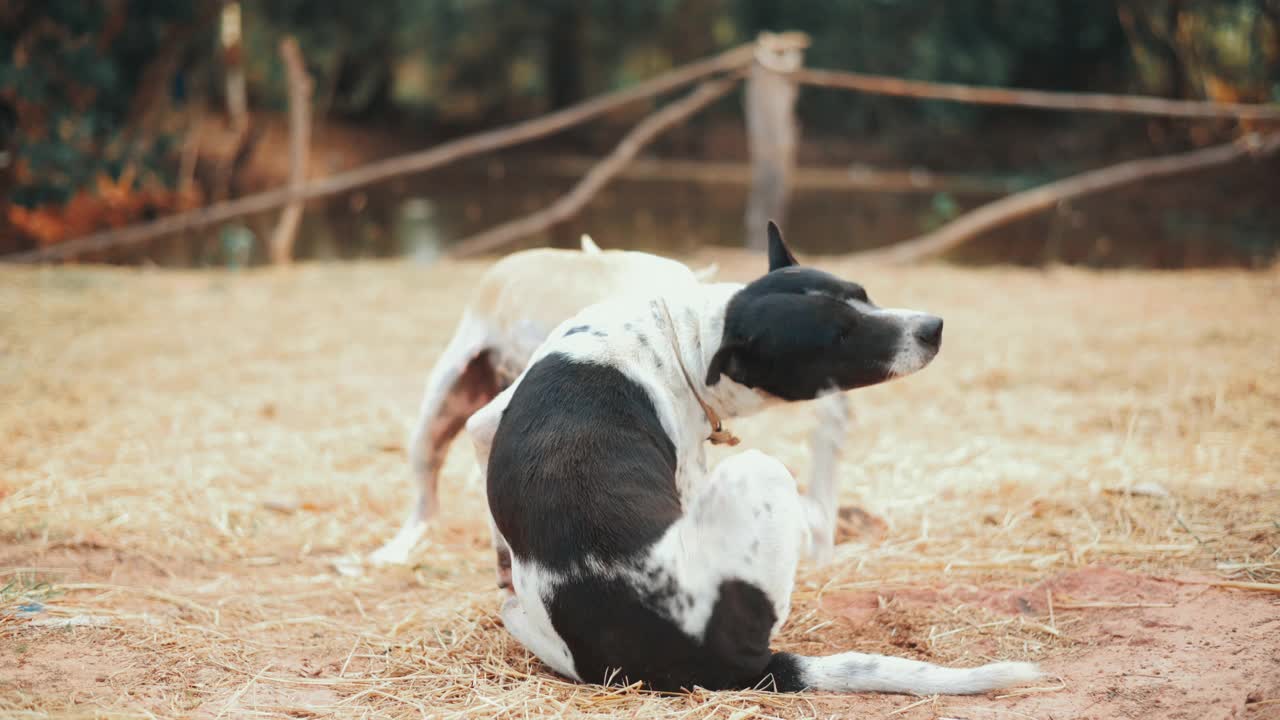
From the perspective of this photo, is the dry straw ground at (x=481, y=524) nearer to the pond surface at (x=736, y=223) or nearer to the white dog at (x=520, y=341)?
the white dog at (x=520, y=341)

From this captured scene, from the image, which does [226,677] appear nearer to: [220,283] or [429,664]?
[429,664]

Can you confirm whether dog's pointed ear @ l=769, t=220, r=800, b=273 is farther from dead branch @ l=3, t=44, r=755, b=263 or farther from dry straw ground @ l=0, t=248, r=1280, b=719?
dead branch @ l=3, t=44, r=755, b=263

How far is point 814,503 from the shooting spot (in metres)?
3.82

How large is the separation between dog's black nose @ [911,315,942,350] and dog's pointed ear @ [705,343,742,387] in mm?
500

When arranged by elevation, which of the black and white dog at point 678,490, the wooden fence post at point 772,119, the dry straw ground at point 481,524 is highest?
the wooden fence post at point 772,119

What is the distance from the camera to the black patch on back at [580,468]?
8.38 feet

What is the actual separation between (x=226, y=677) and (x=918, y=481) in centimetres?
287

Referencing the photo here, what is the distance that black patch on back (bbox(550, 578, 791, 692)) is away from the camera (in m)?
2.54

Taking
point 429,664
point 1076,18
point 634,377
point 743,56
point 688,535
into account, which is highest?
point 1076,18

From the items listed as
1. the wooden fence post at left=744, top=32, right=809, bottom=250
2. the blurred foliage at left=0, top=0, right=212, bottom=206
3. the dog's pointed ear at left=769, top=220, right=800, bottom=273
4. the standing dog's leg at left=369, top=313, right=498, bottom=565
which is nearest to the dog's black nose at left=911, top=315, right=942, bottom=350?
the dog's pointed ear at left=769, top=220, right=800, bottom=273

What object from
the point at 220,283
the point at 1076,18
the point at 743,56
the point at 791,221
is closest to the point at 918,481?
the point at 743,56

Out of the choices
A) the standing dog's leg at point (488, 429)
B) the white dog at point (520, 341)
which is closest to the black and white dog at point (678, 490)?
the standing dog's leg at point (488, 429)

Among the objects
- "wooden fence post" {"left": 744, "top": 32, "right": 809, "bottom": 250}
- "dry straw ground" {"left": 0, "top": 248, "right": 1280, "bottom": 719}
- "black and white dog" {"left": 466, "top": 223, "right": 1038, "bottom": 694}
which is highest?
"wooden fence post" {"left": 744, "top": 32, "right": 809, "bottom": 250}

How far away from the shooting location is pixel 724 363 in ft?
9.06
